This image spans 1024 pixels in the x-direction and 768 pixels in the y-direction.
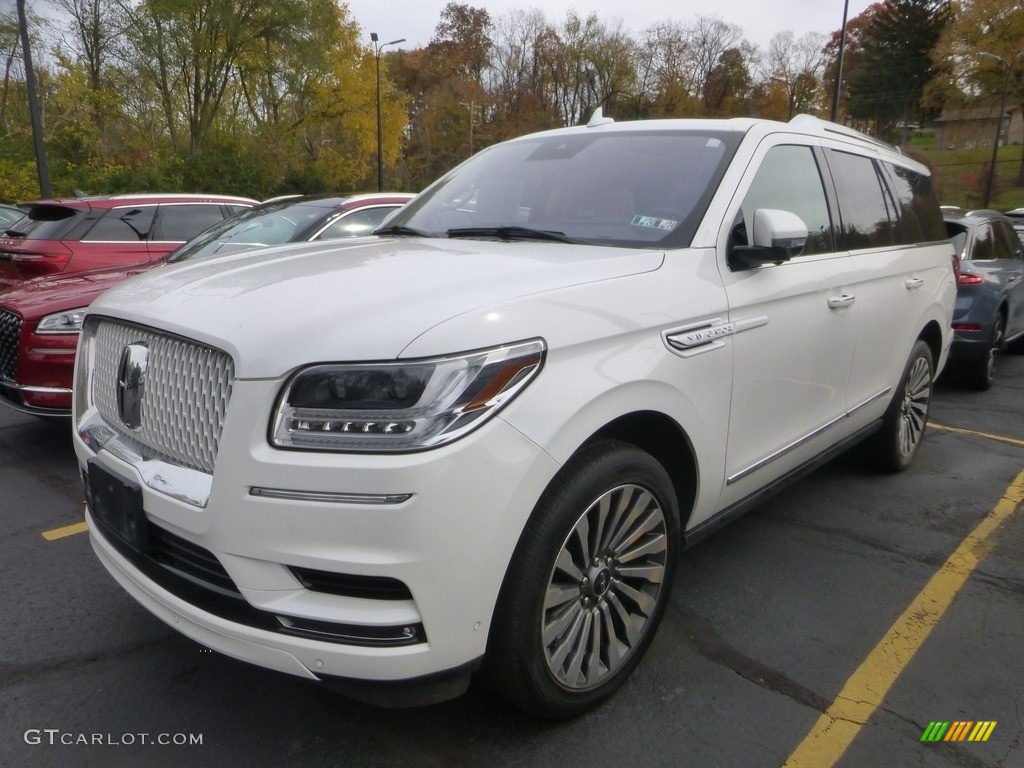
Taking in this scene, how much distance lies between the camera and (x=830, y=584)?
352 centimetres

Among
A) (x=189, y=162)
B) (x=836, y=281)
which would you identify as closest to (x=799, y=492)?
(x=836, y=281)

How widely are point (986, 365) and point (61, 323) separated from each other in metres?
7.44

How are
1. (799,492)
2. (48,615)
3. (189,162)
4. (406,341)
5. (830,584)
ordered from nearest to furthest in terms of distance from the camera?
(406,341) → (48,615) → (830,584) → (799,492) → (189,162)

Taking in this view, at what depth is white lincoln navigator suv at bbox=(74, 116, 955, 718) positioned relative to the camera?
1938 millimetres

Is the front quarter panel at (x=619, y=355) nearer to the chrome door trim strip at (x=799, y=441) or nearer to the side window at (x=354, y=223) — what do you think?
the chrome door trim strip at (x=799, y=441)

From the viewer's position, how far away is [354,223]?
667cm

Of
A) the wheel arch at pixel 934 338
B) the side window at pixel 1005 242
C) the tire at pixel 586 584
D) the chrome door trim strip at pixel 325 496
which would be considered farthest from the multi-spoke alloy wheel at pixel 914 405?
the side window at pixel 1005 242

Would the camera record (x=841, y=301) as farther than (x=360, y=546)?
Yes

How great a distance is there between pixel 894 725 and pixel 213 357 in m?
2.35

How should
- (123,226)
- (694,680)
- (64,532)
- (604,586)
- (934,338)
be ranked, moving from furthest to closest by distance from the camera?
(123,226) → (934,338) → (64,532) → (694,680) → (604,586)

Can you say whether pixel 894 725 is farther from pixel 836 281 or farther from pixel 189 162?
pixel 189 162


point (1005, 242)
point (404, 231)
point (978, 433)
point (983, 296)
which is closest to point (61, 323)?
point (404, 231)

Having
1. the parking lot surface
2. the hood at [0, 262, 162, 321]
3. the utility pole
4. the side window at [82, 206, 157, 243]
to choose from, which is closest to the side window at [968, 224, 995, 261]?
the parking lot surface

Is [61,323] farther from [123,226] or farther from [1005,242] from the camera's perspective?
[1005,242]
